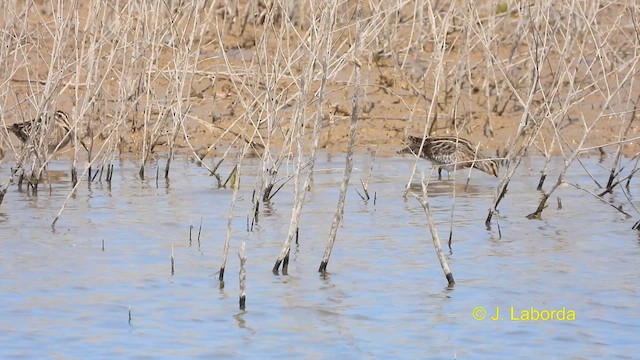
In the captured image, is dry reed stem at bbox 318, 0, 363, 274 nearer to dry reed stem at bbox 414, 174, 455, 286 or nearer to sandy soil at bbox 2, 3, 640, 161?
dry reed stem at bbox 414, 174, 455, 286

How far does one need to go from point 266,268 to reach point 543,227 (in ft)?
8.05

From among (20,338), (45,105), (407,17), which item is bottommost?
(20,338)

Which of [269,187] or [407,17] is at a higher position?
[407,17]

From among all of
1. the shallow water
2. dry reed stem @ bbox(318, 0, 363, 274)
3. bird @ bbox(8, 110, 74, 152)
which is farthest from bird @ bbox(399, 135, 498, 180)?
dry reed stem @ bbox(318, 0, 363, 274)

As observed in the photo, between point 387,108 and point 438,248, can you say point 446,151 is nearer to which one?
point 387,108

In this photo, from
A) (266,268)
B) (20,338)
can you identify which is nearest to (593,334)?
(266,268)

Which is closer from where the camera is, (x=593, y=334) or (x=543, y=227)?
(x=593, y=334)

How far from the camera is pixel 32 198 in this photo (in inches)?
393

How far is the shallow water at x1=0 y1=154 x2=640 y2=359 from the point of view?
6211 millimetres

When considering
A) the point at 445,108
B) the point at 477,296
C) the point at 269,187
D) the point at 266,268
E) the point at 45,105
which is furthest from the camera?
the point at 445,108

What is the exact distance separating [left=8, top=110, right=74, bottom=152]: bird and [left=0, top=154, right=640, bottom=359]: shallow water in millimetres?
436

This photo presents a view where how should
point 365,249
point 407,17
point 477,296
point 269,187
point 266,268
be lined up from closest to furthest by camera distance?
point 477,296 < point 266,268 < point 365,249 < point 269,187 < point 407,17

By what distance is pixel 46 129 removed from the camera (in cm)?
956

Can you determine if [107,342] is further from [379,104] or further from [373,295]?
[379,104]
